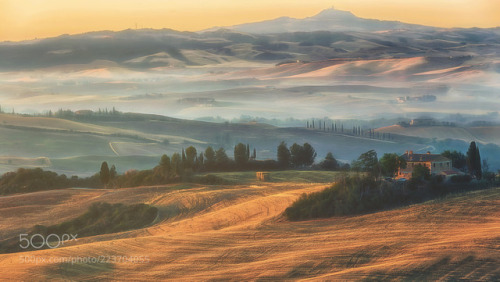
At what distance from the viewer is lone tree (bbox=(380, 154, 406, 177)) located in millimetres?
48406

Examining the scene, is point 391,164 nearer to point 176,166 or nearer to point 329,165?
point 176,166

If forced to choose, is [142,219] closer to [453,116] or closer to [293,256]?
[293,256]

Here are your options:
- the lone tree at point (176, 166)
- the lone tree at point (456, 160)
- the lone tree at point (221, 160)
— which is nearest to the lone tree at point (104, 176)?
the lone tree at point (176, 166)

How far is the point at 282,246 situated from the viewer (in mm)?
32875

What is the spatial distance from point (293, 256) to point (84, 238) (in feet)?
45.1

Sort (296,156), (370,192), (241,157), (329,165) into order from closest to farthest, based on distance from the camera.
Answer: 1. (370,192)
2. (329,165)
3. (241,157)
4. (296,156)

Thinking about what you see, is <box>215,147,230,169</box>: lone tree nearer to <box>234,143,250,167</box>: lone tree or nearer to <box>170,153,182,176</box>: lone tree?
<box>234,143,250,167</box>: lone tree

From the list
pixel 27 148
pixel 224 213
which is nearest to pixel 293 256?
pixel 224 213

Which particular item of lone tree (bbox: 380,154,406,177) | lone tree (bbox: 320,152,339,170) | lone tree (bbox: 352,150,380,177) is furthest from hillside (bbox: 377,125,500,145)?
lone tree (bbox: 352,150,380,177)

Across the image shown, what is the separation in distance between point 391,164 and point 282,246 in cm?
1793

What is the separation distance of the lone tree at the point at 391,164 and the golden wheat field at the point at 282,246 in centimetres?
518

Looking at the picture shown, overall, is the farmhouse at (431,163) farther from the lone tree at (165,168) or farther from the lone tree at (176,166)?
the lone tree at (165,168)

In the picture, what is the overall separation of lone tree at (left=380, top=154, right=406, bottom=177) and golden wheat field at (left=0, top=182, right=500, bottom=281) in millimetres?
5183

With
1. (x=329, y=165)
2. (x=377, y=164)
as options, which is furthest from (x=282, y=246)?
(x=329, y=165)
